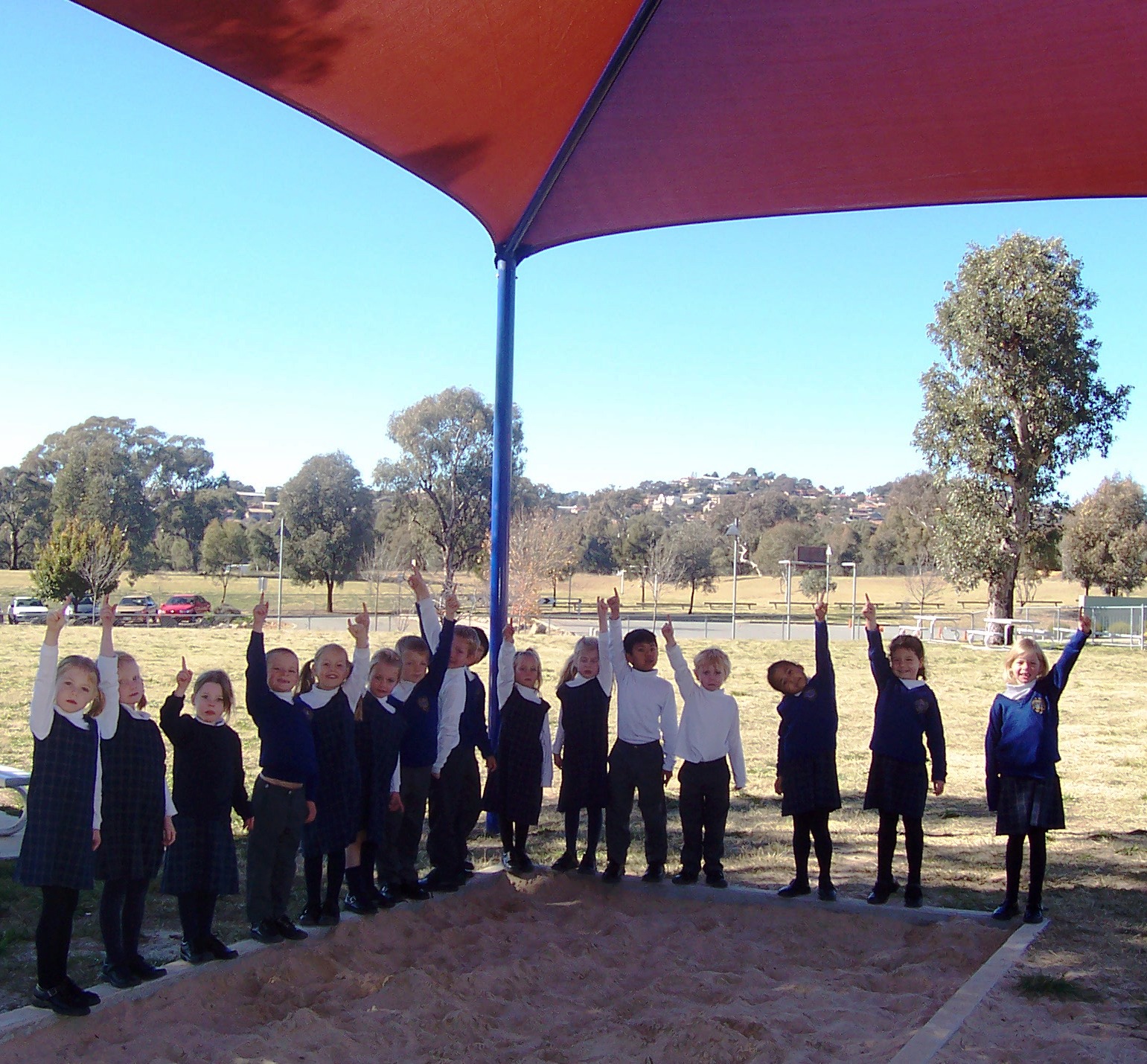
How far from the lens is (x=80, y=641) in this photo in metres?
22.5

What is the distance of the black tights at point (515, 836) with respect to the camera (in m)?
5.72

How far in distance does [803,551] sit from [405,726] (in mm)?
41756

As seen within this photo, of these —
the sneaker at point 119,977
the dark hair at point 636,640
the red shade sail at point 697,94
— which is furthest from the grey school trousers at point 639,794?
the red shade sail at point 697,94

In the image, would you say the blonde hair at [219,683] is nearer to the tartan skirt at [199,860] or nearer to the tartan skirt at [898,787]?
the tartan skirt at [199,860]

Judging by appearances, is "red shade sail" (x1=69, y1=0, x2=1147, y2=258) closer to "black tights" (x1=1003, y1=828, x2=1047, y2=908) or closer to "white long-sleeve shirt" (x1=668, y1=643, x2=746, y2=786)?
"white long-sleeve shirt" (x1=668, y1=643, x2=746, y2=786)

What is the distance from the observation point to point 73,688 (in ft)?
12.1

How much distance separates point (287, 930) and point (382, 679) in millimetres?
1146

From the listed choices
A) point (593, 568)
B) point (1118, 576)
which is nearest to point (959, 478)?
point (1118, 576)

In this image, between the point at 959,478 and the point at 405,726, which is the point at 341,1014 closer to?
the point at 405,726

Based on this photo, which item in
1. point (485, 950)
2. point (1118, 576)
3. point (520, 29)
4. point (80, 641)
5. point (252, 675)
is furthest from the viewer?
point (1118, 576)

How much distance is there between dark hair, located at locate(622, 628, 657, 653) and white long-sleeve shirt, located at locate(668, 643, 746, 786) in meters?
0.13

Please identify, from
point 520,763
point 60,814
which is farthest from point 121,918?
point 520,763

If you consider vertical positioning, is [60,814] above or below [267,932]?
above

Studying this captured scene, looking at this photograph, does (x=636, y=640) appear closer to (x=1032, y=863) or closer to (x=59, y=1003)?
(x=1032, y=863)
